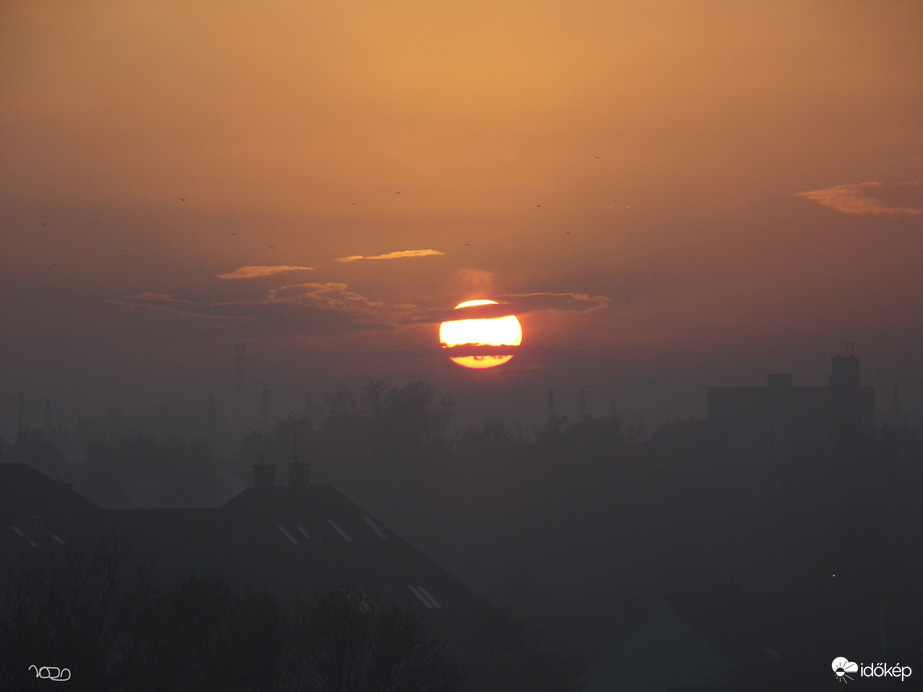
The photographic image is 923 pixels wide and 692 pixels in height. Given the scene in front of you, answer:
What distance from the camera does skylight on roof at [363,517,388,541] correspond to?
44888 millimetres

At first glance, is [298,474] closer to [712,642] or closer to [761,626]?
[712,642]

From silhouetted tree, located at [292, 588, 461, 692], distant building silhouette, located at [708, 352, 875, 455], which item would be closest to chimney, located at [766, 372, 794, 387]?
distant building silhouette, located at [708, 352, 875, 455]

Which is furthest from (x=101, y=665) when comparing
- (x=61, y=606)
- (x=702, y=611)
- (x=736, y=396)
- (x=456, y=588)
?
(x=736, y=396)

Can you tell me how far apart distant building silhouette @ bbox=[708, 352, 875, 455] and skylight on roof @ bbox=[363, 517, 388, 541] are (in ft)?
285

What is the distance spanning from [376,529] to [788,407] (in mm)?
92486

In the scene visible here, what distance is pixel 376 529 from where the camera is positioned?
4547cm

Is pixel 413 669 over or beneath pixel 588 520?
over

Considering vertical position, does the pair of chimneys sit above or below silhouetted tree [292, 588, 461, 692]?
above

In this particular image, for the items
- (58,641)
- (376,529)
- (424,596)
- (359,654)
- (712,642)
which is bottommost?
(712,642)

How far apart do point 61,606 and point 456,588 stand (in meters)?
22.1

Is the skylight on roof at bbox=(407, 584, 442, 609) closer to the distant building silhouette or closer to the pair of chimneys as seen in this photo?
the pair of chimneys

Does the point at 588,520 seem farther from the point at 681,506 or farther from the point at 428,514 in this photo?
the point at 428,514

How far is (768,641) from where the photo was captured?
43.4 metres

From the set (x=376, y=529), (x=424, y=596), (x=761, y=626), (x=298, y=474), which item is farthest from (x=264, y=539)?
(x=761, y=626)
